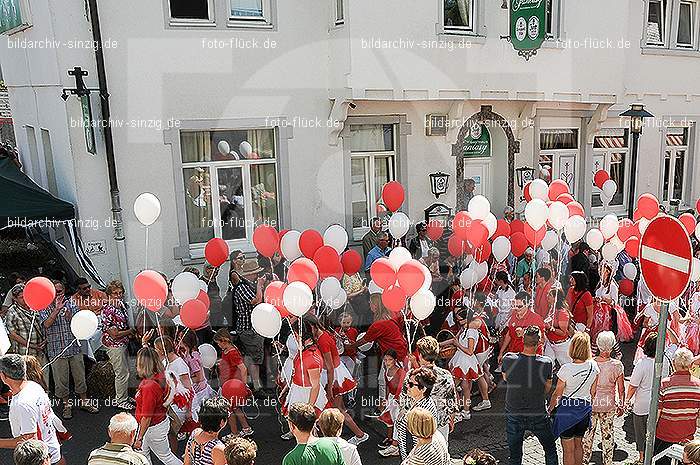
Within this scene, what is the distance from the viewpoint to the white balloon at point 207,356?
5.84m

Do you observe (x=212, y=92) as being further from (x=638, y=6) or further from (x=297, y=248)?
(x=638, y=6)

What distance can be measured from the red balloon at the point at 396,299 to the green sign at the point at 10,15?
24.4 ft

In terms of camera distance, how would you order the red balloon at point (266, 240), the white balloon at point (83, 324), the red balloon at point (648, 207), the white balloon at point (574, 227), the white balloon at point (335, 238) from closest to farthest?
1. the white balloon at point (83, 324)
2. the white balloon at point (574, 227)
3. the red balloon at point (266, 240)
4. the white balloon at point (335, 238)
5. the red balloon at point (648, 207)

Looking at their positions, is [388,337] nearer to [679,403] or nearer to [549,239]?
[679,403]

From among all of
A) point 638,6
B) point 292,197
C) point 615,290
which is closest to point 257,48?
point 292,197

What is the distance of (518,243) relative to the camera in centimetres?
768

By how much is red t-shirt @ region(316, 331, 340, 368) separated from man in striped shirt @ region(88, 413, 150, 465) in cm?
199

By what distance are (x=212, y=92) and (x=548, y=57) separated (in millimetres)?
5514

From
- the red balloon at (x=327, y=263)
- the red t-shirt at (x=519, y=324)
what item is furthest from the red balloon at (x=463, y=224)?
the red balloon at (x=327, y=263)

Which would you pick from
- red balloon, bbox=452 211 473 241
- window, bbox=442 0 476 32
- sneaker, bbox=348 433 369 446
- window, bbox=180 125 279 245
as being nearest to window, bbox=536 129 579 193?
window, bbox=442 0 476 32

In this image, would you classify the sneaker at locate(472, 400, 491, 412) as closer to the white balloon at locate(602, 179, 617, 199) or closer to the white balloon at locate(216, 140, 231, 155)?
the white balloon at locate(216, 140, 231, 155)

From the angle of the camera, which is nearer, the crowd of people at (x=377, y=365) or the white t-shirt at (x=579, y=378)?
the crowd of people at (x=377, y=365)

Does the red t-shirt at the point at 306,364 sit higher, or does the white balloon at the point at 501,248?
the white balloon at the point at 501,248

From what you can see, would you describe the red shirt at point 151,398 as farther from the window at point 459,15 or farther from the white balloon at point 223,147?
the window at point 459,15
